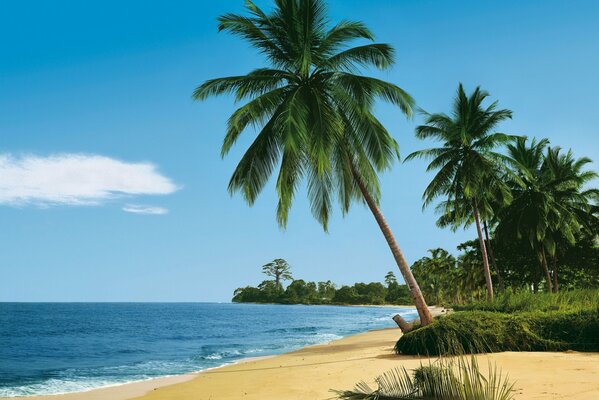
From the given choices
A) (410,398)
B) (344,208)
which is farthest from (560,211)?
(410,398)

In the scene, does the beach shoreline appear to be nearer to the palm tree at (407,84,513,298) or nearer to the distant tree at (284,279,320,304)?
the palm tree at (407,84,513,298)

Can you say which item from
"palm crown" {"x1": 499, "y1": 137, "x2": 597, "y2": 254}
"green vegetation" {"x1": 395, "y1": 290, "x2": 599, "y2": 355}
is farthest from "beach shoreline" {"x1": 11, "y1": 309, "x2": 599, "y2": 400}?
"palm crown" {"x1": 499, "y1": 137, "x2": 597, "y2": 254}

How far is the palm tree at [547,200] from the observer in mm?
32688

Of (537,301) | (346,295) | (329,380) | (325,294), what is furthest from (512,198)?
(325,294)

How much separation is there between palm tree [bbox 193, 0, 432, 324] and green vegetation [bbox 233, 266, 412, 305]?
10934cm

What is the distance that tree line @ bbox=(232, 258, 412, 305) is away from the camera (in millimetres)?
136250

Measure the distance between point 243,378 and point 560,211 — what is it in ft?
94.2

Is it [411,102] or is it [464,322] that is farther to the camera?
[411,102]

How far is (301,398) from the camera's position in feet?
31.6

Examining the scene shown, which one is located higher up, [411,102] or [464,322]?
[411,102]

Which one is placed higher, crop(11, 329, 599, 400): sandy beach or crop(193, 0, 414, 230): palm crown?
crop(193, 0, 414, 230): palm crown

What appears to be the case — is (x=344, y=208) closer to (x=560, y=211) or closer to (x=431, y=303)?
(x=560, y=211)

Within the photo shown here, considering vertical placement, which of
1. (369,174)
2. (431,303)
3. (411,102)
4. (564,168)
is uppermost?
(564,168)

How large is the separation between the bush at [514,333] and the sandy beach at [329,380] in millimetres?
805
